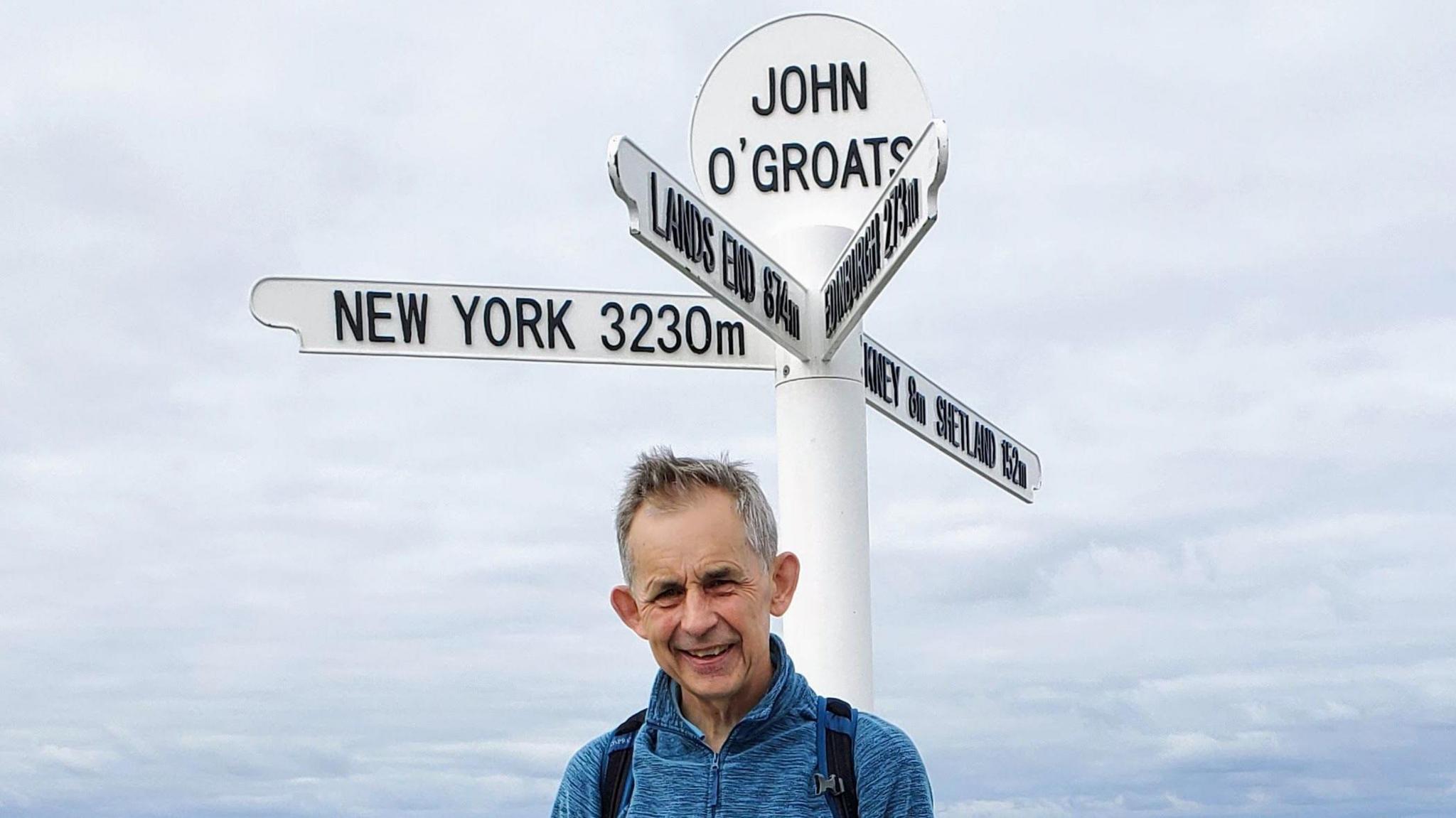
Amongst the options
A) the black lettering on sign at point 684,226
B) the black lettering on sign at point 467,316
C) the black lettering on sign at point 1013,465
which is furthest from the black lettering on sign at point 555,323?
the black lettering on sign at point 1013,465

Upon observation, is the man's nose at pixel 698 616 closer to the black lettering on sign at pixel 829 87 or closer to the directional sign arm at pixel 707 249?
the directional sign arm at pixel 707 249

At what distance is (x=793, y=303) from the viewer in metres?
5.02

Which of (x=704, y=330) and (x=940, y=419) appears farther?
(x=940, y=419)

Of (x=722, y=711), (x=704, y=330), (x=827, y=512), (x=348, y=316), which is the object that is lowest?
(x=722, y=711)

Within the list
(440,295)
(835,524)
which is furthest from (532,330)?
(835,524)

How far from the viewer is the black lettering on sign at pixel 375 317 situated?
4734mm

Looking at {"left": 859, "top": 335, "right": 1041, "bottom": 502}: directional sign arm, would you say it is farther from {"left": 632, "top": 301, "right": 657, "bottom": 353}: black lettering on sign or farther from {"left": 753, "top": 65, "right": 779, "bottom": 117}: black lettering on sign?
{"left": 753, "top": 65, "right": 779, "bottom": 117}: black lettering on sign

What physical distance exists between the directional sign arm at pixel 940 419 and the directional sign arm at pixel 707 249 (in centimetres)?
38

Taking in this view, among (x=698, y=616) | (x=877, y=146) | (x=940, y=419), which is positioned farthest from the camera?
(x=940, y=419)

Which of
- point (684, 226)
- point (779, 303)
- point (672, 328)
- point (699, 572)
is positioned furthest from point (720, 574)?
point (672, 328)

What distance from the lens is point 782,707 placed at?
2.45 m

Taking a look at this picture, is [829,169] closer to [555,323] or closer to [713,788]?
[555,323]

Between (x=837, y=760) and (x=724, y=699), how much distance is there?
197 millimetres

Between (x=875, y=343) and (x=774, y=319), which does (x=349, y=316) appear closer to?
(x=774, y=319)
